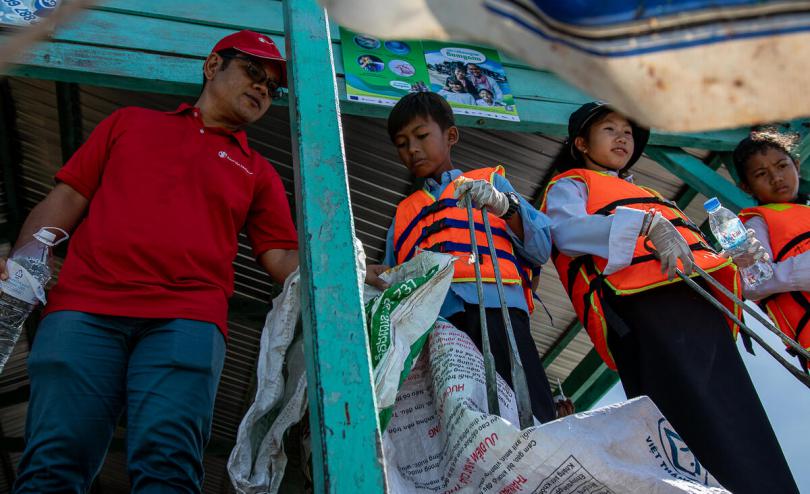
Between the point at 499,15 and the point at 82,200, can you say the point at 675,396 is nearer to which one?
the point at 499,15

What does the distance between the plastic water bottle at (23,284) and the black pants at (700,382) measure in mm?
1740

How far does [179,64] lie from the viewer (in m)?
3.30

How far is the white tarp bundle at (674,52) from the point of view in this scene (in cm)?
87

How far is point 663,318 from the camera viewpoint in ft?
8.35

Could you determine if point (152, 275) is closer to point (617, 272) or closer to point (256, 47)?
point (256, 47)

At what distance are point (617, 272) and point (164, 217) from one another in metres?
1.41

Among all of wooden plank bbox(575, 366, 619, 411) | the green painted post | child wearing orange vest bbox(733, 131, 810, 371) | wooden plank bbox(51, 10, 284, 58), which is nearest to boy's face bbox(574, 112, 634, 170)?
child wearing orange vest bbox(733, 131, 810, 371)

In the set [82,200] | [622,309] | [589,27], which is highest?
[82,200]

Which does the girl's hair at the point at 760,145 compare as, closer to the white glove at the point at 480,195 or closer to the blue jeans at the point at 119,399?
the white glove at the point at 480,195

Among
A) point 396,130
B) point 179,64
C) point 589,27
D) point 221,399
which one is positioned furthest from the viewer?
point 221,399

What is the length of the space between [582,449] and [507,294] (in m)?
0.92

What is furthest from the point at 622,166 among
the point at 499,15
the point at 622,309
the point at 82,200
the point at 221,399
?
the point at 221,399

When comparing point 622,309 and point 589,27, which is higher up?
point 622,309

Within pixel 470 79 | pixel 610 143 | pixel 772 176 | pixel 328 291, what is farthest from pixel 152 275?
pixel 772 176
